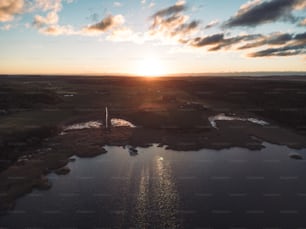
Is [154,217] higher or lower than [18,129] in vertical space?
lower

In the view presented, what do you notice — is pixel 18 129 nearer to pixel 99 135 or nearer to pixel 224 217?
pixel 99 135

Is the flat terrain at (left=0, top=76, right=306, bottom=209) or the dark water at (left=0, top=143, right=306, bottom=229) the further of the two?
the flat terrain at (left=0, top=76, right=306, bottom=209)

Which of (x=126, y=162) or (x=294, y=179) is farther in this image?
(x=126, y=162)

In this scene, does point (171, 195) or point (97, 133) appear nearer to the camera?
point (171, 195)

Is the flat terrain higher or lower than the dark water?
higher

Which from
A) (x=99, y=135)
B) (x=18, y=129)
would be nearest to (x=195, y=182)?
(x=99, y=135)

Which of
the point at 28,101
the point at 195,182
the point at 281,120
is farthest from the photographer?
the point at 28,101

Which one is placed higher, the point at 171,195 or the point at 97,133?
the point at 97,133

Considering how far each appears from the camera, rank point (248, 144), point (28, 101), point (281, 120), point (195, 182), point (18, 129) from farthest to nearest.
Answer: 1. point (28, 101)
2. point (281, 120)
3. point (18, 129)
4. point (248, 144)
5. point (195, 182)
